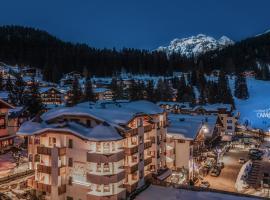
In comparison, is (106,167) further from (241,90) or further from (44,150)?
(241,90)

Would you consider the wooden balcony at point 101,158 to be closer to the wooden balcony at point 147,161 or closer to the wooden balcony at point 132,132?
the wooden balcony at point 132,132

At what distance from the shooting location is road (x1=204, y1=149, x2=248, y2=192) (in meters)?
33.0

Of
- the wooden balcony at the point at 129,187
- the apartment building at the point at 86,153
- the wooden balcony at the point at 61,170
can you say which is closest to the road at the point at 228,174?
the apartment building at the point at 86,153

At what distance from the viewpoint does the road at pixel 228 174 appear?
108ft

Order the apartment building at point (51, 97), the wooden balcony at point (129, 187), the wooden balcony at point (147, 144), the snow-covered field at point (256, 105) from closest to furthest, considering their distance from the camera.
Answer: the wooden balcony at point (129, 187), the wooden balcony at point (147, 144), the snow-covered field at point (256, 105), the apartment building at point (51, 97)

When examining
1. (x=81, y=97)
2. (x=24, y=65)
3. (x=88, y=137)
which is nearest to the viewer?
(x=88, y=137)

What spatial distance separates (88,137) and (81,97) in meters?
59.3

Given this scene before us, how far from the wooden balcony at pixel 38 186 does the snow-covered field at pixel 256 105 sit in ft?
199

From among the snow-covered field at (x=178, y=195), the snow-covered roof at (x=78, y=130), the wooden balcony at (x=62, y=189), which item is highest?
the snow-covered roof at (x=78, y=130)

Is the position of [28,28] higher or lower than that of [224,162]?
higher

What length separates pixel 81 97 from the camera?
262 feet

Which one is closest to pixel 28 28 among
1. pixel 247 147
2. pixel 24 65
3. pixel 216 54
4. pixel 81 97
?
pixel 24 65

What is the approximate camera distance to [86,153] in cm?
2264

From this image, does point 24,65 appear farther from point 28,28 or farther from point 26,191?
point 26,191
